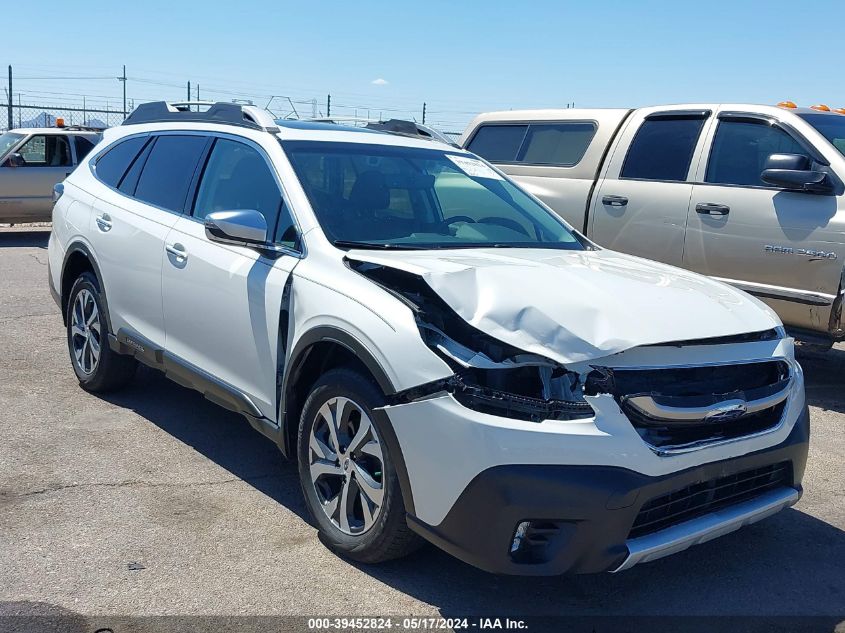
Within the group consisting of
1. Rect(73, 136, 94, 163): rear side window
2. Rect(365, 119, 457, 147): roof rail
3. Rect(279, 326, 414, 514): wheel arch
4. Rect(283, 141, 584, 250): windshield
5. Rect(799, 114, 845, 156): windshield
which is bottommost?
Rect(73, 136, 94, 163): rear side window

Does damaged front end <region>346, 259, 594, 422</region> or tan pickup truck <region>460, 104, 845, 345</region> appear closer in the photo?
damaged front end <region>346, 259, 594, 422</region>

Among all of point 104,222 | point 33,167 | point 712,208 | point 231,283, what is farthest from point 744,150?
point 33,167

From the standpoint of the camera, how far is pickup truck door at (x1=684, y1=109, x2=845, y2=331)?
619 centimetres

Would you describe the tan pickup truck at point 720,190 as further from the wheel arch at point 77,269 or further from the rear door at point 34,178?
the rear door at point 34,178

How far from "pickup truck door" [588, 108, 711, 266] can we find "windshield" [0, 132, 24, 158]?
423 inches

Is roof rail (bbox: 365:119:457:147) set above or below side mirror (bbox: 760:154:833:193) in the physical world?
above

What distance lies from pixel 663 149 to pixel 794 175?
130 centimetres

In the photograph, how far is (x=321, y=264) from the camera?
3.72m

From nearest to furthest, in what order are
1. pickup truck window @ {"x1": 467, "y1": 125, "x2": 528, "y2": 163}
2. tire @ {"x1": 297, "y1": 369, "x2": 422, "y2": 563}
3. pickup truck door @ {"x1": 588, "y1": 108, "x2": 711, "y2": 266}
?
tire @ {"x1": 297, "y1": 369, "x2": 422, "y2": 563} < pickup truck door @ {"x1": 588, "y1": 108, "x2": 711, "y2": 266} < pickup truck window @ {"x1": 467, "y1": 125, "x2": 528, "y2": 163}

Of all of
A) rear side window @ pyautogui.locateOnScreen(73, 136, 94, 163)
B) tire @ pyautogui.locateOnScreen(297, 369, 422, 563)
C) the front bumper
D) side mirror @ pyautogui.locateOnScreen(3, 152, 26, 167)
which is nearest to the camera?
the front bumper

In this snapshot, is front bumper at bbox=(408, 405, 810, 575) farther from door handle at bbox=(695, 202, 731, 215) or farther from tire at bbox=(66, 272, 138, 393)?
door handle at bbox=(695, 202, 731, 215)

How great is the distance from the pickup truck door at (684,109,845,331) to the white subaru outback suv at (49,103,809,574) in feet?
7.92

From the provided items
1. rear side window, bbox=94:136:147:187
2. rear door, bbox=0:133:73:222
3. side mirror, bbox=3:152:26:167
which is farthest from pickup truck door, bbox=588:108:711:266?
side mirror, bbox=3:152:26:167

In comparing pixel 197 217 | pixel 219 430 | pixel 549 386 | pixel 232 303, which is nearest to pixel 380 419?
pixel 549 386
